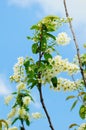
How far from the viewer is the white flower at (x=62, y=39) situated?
5191 millimetres

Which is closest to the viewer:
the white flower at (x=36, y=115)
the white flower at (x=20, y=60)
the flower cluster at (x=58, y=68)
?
the flower cluster at (x=58, y=68)

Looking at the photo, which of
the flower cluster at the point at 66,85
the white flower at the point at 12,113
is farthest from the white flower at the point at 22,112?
the flower cluster at the point at 66,85

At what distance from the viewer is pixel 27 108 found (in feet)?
16.9

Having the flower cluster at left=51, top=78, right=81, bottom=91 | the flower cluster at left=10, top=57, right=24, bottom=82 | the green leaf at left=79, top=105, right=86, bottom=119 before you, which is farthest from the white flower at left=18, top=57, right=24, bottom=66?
the green leaf at left=79, top=105, right=86, bottom=119

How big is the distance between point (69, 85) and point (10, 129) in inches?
34.3

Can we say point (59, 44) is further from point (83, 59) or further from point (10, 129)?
point (10, 129)

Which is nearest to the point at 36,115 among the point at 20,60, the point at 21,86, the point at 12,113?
the point at 12,113

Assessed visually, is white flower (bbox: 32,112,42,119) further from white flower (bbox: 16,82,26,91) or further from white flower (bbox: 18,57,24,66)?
white flower (bbox: 18,57,24,66)

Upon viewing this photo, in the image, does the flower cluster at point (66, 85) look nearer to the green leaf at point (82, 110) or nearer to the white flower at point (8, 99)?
the green leaf at point (82, 110)

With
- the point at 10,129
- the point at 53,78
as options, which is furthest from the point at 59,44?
the point at 10,129

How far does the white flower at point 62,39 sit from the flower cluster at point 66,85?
48 centimetres

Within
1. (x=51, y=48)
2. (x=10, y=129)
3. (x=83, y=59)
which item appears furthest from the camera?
(x=83, y=59)

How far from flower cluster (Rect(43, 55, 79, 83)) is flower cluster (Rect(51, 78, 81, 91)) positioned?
0.12 meters

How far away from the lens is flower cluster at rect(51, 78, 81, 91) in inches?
194
